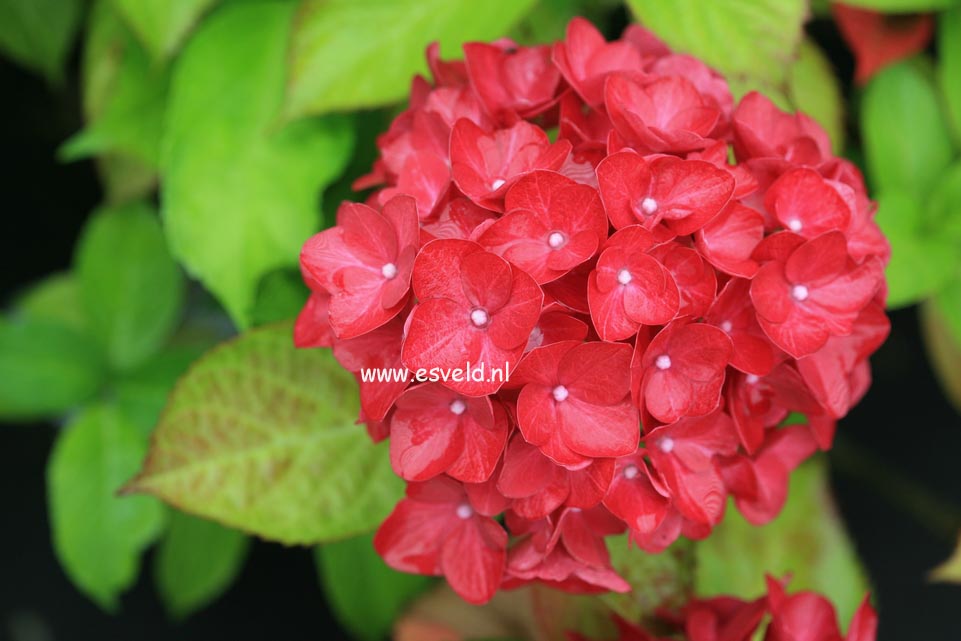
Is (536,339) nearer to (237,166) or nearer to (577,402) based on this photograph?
(577,402)

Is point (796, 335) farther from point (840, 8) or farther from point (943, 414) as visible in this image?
point (943, 414)

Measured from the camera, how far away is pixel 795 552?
739 millimetres

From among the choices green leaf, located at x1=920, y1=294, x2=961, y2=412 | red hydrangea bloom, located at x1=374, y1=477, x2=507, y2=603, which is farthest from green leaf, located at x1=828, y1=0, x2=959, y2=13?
red hydrangea bloom, located at x1=374, y1=477, x2=507, y2=603

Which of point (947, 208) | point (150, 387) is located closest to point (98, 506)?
point (150, 387)

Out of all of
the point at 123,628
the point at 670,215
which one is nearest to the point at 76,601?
the point at 123,628

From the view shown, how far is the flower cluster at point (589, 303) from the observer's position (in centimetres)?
42

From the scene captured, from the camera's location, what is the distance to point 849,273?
18.5 inches

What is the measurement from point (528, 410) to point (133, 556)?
1.80ft

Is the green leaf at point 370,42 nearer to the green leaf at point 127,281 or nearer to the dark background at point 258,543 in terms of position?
the green leaf at point 127,281

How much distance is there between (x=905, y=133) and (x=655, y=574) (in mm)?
450

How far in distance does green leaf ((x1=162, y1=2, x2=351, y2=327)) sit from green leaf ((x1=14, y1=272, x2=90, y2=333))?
369 millimetres

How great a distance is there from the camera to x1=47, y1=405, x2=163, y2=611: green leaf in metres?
0.80

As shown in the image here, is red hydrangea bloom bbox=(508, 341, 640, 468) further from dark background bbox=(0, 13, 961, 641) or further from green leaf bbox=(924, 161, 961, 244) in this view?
dark background bbox=(0, 13, 961, 641)

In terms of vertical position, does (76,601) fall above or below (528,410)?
below
